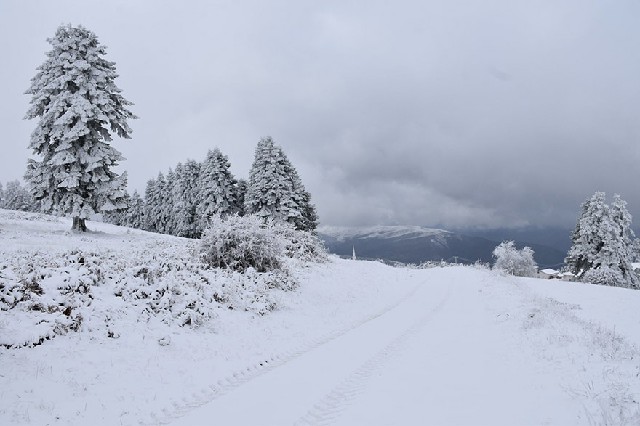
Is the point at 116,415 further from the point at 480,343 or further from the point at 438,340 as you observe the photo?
the point at 480,343

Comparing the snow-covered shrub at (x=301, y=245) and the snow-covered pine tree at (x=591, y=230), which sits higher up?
the snow-covered pine tree at (x=591, y=230)

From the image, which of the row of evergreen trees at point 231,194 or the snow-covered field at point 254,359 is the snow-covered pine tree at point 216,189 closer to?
the row of evergreen trees at point 231,194

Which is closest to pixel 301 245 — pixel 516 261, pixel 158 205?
pixel 158 205

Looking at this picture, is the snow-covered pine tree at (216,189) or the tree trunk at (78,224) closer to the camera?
the tree trunk at (78,224)

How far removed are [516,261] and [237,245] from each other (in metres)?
70.2

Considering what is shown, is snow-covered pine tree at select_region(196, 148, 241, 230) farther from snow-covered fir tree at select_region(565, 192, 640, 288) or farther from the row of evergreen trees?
snow-covered fir tree at select_region(565, 192, 640, 288)

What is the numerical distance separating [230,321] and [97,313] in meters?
3.62

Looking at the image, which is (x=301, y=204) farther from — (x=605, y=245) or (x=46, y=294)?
(x=46, y=294)

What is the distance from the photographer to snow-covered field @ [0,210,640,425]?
5980 millimetres

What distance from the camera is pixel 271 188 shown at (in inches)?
1697

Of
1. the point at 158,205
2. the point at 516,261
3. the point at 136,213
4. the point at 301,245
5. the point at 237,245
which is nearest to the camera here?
the point at 237,245

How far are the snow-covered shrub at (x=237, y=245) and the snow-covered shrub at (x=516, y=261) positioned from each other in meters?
66.3

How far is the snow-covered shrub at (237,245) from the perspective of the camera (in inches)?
634

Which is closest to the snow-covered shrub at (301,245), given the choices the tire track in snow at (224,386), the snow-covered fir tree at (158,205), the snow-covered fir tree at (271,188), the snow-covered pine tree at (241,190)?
the tire track in snow at (224,386)
